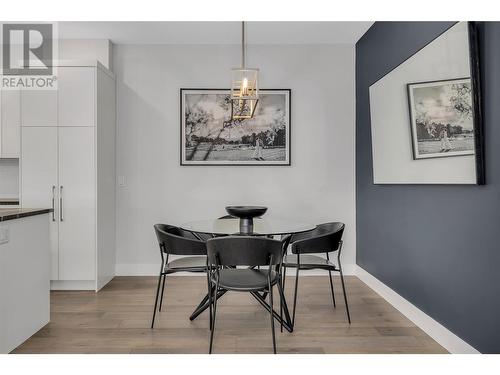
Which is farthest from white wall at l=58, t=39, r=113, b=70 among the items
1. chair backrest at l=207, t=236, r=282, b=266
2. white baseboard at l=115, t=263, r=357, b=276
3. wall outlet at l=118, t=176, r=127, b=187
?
chair backrest at l=207, t=236, r=282, b=266

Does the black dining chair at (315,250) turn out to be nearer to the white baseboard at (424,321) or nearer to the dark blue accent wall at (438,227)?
the white baseboard at (424,321)

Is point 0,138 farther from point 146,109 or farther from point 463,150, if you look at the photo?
point 463,150

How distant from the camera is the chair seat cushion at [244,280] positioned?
2.52 meters

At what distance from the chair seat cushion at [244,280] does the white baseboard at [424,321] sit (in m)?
1.23

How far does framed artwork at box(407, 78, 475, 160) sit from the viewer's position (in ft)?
7.59

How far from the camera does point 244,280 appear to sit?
8.71 ft

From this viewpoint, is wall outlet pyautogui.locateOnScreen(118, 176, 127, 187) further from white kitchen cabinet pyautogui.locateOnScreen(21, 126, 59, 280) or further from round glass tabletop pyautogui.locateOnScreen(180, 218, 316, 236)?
round glass tabletop pyautogui.locateOnScreen(180, 218, 316, 236)

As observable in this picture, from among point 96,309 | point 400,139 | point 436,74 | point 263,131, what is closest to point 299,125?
point 263,131

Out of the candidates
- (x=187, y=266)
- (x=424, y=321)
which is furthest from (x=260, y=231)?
(x=424, y=321)

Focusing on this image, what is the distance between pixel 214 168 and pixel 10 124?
239cm

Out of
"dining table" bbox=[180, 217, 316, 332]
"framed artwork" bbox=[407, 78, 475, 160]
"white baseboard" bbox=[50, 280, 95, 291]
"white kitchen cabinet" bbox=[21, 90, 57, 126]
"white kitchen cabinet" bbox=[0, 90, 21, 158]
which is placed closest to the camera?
"framed artwork" bbox=[407, 78, 475, 160]

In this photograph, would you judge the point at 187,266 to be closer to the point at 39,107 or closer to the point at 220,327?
the point at 220,327

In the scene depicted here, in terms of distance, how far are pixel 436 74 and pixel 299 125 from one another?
2244mm
